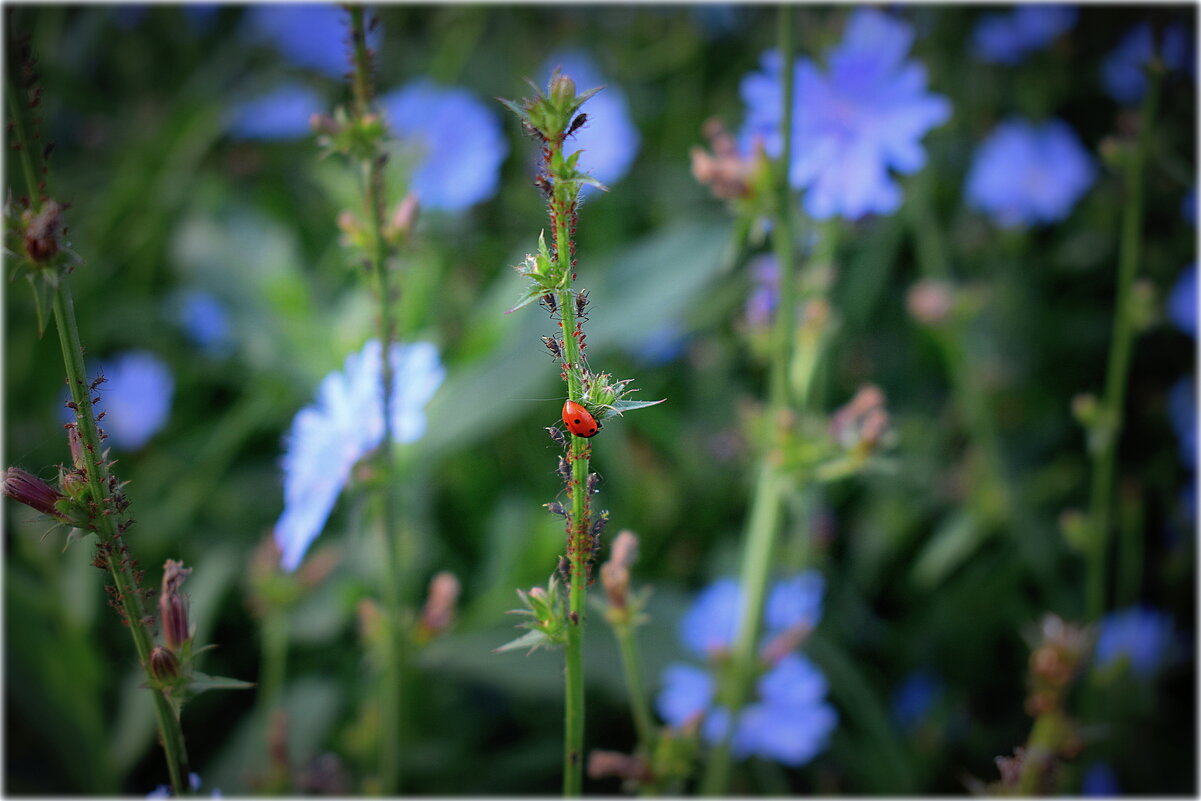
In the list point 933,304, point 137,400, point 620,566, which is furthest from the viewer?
point 137,400

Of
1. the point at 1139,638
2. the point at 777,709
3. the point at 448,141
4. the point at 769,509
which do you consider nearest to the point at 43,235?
the point at 769,509

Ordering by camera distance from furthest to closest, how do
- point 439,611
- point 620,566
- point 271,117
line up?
point 271,117
point 439,611
point 620,566

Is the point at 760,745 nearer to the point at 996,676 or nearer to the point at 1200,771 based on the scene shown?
the point at 996,676

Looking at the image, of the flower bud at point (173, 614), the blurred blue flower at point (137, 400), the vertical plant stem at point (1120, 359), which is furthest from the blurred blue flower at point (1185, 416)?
the blurred blue flower at point (137, 400)

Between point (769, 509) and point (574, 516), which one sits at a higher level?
point (574, 516)

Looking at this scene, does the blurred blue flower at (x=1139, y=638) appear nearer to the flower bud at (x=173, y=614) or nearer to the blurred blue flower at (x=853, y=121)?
the blurred blue flower at (x=853, y=121)

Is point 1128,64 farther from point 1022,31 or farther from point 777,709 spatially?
point 777,709

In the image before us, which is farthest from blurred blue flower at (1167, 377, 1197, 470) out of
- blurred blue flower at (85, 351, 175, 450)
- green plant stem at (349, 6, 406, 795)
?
blurred blue flower at (85, 351, 175, 450)
